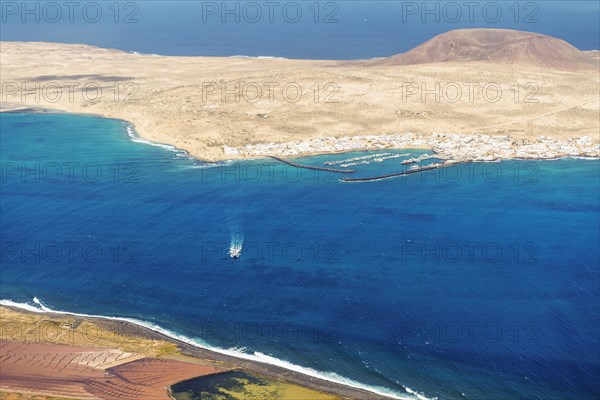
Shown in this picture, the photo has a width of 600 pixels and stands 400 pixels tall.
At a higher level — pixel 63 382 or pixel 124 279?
pixel 124 279

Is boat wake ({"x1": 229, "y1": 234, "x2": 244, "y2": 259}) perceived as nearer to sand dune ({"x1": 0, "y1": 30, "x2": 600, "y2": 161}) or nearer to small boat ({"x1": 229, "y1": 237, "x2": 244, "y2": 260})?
small boat ({"x1": 229, "y1": 237, "x2": 244, "y2": 260})

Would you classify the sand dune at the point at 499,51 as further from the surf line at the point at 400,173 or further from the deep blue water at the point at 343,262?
the surf line at the point at 400,173

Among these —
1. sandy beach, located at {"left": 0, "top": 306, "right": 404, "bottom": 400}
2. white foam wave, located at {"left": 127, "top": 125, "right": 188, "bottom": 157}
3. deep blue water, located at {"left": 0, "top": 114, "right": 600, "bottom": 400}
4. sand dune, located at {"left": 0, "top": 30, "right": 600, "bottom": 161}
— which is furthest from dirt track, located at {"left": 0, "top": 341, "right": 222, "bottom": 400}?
white foam wave, located at {"left": 127, "top": 125, "right": 188, "bottom": 157}

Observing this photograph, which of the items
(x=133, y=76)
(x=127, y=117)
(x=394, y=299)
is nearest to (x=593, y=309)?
(x=394, y=299)

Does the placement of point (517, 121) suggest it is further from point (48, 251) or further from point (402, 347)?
point (48, 251)

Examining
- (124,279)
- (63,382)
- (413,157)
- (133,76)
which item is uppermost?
(133,76)

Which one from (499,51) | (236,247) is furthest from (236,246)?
(499,51)

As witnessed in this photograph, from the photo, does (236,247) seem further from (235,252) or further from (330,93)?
(330,93)
